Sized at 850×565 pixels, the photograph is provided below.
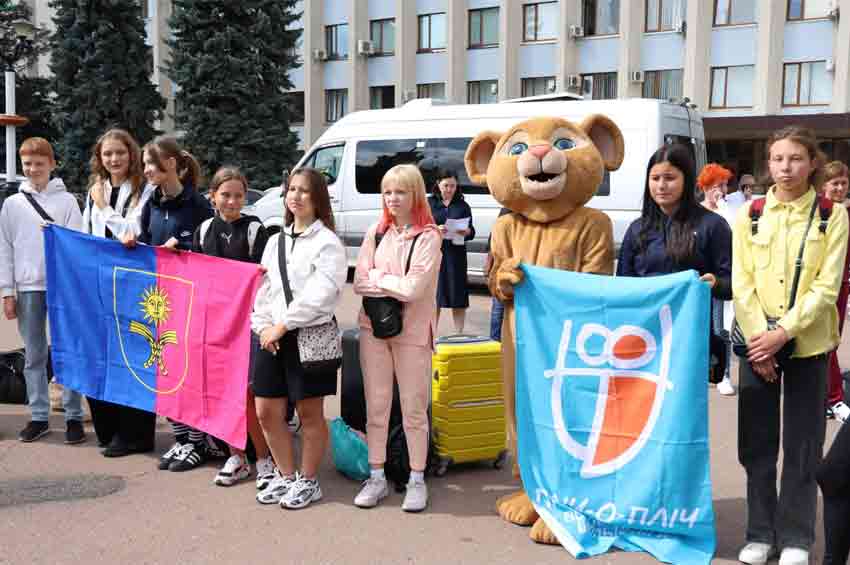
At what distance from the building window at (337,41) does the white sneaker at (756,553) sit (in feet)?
111

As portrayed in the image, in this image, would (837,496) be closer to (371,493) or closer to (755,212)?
(755,212)

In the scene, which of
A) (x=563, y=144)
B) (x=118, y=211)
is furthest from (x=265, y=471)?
(x=563, y=144)

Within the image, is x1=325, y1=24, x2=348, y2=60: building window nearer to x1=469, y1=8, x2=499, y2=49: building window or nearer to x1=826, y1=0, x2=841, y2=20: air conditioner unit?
x1=469, y1=8, x2=499, y2=49: building window

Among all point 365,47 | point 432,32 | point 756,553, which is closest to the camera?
point 756,553

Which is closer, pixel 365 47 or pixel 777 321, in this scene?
pixel 777 321

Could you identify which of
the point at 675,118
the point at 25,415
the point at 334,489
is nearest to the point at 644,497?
the point at 334,489

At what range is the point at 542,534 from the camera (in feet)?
14.1

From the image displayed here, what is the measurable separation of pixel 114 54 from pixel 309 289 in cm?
2885

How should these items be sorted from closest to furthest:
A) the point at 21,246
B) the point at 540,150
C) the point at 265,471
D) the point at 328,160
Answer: the point at 540,150, the point at 265,471, the point at 21,246, the point at 328,160

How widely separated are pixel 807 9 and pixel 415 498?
2660 cm

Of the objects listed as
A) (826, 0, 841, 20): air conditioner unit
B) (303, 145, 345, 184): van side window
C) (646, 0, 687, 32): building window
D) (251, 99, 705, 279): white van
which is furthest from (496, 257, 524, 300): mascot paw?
(646, 0, 687, 32): building window

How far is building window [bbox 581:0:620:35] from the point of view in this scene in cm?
3016

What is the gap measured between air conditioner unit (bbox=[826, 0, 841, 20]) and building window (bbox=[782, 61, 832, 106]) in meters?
1.36

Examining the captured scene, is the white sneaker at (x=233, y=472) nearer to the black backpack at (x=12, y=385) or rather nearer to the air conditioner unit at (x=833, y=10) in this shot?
the black backpack at (x=12, y=385)
